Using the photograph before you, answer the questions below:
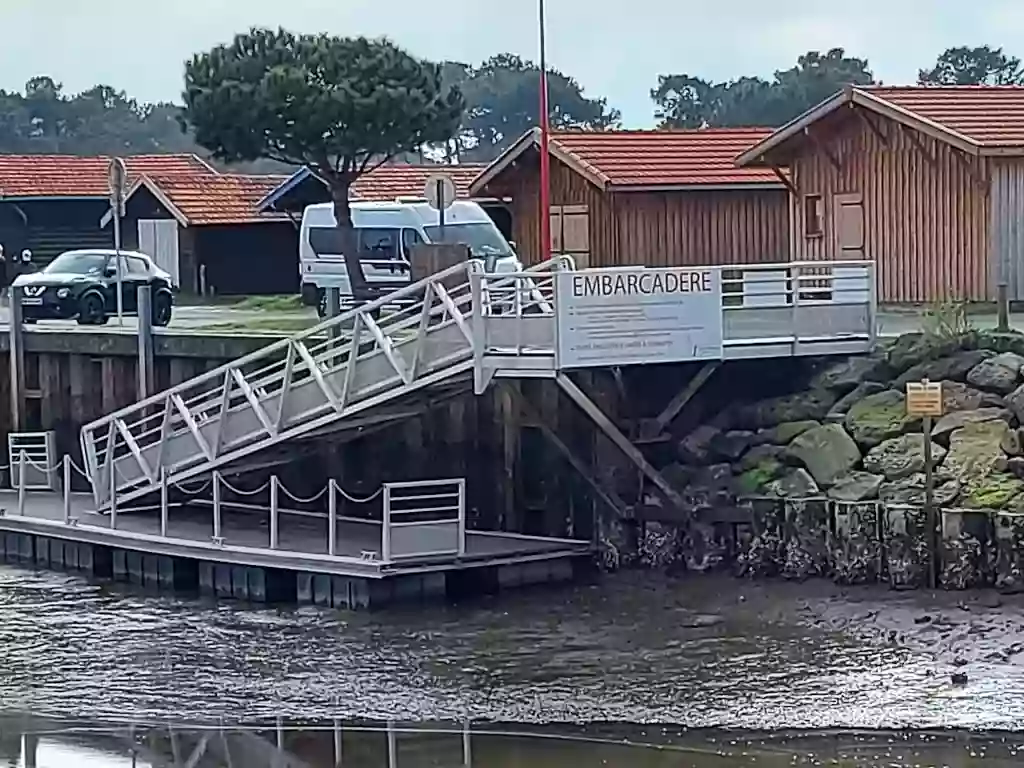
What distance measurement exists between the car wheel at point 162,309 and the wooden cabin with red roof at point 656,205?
668cm

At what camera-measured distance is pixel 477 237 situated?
1484 inches

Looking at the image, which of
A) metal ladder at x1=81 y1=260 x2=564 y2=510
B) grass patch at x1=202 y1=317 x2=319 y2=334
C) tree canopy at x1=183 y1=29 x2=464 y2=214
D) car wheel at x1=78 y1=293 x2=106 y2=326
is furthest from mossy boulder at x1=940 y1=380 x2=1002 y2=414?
tree canopy at x1=183 y1=29 x2=464 y2=214

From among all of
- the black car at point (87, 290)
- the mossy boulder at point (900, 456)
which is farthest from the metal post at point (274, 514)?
the black car at point (87, 290)

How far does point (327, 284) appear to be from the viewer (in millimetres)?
39312

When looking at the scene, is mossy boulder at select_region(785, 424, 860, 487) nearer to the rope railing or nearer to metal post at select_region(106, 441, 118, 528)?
the rope railing

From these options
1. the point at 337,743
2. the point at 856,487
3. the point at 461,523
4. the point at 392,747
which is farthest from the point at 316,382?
the point at 392,747

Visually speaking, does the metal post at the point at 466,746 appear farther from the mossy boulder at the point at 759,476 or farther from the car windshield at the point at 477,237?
the car windshield at the point at 477,237

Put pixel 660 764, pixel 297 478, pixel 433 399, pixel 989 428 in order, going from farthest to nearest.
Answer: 1. pixel 297 478
2. pixel 433 399
3. pixel 989 428
4. pixel 660 764

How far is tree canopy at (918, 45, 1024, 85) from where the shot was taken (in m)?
90.9

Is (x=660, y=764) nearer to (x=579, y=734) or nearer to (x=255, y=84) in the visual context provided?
(x=579, y=734)

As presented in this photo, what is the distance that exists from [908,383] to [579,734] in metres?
7.06

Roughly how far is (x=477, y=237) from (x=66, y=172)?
19.1 metres

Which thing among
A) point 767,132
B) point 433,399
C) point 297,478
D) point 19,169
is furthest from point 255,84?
point 433,399

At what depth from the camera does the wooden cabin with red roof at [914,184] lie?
99.0 feet
